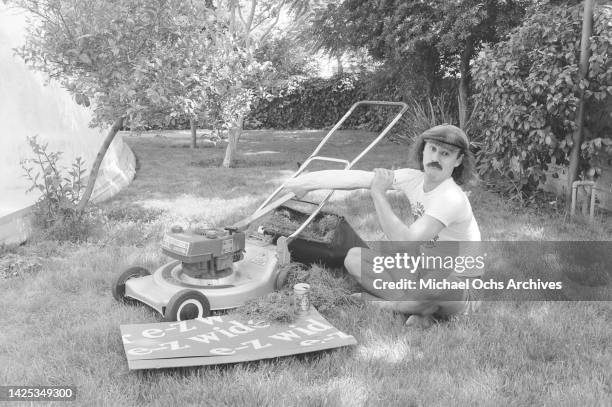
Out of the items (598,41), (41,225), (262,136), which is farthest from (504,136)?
(262,136)

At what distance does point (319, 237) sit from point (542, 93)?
9.41ft

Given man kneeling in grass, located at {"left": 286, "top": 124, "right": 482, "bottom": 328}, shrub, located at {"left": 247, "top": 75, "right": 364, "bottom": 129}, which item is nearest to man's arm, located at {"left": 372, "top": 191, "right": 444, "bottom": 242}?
man kneeling in grass, located at {"left": 286, "top": 124, "right": 482, "bottom": 328}

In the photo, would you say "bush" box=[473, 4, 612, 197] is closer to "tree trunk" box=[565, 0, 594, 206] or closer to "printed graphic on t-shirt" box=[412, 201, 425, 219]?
"tree trunk" box=[565, 0, 594, 206]

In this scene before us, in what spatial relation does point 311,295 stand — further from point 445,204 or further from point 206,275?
point 445,204

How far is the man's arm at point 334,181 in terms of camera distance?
3309 mm

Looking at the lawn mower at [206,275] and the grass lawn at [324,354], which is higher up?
the lawn mower at [206,275]

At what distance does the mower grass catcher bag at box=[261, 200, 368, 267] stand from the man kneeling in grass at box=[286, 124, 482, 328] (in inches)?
21.2

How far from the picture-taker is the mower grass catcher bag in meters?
4.03

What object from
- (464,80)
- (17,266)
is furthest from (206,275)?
(464,80)

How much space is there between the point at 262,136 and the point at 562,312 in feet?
43.8

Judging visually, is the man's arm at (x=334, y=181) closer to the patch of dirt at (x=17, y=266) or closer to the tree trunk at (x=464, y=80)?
the patch of dirt at (x=17, y=266)

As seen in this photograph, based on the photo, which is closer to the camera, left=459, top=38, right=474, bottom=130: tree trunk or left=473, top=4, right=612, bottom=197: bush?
left=473, top=4, right=612, bottom=197: bush

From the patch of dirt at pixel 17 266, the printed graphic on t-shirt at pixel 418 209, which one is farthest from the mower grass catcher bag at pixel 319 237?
the patch of dirt at pixel 17 266

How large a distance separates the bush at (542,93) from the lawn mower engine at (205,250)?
3437 mm
